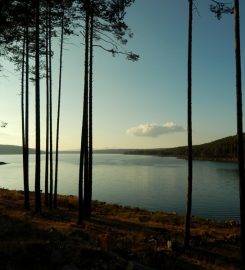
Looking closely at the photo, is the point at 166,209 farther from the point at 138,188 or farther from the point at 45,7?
the point at 45,7

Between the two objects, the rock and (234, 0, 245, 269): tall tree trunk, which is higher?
(234, 0, 245, 269): tall tree trunk

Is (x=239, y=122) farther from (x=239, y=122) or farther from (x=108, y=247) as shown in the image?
(x=108, y=247)

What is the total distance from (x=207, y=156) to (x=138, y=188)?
14325 centimetres

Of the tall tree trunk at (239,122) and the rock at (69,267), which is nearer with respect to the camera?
the rock at (69,267)

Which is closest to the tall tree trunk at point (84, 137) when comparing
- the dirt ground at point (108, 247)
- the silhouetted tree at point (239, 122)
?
the dirt ground at point (108, 247)

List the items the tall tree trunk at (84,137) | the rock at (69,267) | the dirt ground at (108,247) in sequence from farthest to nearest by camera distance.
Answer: the tall tree trunk at (84,137), the dirt ground at (108,247), the rock at (69,267)

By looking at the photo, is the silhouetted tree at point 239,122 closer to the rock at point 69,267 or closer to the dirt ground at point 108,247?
the dirt ground at point 108,247

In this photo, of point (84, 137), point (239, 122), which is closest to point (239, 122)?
point (239, 122)

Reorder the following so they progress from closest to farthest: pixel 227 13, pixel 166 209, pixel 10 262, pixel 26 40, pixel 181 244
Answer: pixel 10 262
pixel 227 13
pixel 181 244
pixel 26 40
pixel 166 209

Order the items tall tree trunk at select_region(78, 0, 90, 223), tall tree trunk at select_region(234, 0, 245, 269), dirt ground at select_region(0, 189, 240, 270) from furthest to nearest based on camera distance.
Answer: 1. tall tree trunk at select_region(78, 0, 90, 223)
2. tall tree trunk at select_region(234, 0, 245, 269)
3. dirt ground at select_region(0, 189, 240, 270)

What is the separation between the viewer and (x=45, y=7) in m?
22.1

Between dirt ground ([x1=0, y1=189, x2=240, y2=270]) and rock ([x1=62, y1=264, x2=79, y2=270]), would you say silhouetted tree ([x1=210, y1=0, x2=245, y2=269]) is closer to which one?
dirt ground ([x1=0, y1=189, x2=240, y2=270])

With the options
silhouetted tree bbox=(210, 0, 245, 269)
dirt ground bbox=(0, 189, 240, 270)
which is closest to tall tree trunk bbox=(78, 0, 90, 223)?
dirt ground bbox=(0, 189, 240, 270)

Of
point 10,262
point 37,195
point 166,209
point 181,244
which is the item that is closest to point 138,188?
point 166,209
